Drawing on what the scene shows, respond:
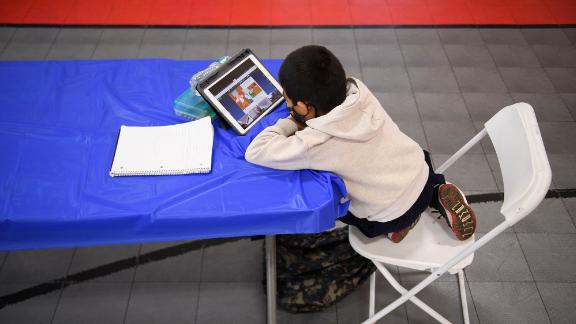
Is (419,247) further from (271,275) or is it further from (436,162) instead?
(436,162)

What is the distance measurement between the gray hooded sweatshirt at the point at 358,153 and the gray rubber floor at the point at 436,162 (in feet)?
2.47

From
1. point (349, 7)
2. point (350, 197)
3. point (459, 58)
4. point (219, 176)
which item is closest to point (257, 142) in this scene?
point (219, 176)

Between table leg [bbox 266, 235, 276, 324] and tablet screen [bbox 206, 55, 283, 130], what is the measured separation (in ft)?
1.63

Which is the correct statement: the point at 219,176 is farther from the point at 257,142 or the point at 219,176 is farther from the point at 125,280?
the point at 125,280

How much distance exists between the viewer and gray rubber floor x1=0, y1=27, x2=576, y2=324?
2121 mm

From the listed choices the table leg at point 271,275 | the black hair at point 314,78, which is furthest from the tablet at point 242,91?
the table leg at point 271,275

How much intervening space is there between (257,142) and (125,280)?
1141 mm

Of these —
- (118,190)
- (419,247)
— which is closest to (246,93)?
(118,190)

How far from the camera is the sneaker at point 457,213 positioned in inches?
65.2

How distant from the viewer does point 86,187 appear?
150 centimetres

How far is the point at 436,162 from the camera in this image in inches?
107

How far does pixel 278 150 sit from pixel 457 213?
692mm

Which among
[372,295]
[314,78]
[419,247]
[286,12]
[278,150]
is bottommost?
[372,295]

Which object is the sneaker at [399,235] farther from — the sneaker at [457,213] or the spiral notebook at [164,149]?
the spiral notebook at [164,149]
